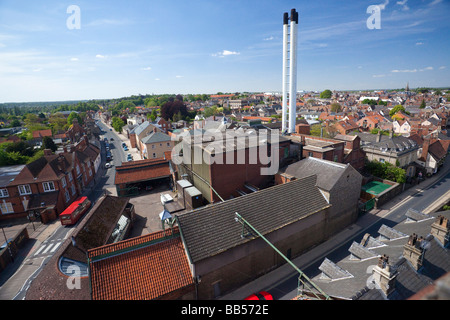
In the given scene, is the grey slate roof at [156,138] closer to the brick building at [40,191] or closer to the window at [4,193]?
the brick building at [40,191]

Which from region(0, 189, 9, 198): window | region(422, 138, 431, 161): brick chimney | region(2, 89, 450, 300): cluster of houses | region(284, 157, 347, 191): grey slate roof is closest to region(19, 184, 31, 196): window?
region(2, 89, 450, 300): cluster of houses

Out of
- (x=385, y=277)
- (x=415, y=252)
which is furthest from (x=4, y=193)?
(x=415, y=252)

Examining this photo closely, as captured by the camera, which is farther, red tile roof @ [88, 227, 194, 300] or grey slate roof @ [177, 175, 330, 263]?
grey slate roof @ [177, 175, 330, 263]

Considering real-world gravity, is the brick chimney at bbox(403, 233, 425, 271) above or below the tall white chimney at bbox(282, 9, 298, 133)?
below

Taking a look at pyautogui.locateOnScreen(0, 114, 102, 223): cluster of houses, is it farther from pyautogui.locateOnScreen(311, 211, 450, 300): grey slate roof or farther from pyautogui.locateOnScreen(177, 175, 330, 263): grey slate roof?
pyautogui.locateOnScreen(311, 211, 450, 300): grey slate roof
